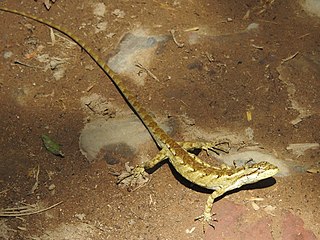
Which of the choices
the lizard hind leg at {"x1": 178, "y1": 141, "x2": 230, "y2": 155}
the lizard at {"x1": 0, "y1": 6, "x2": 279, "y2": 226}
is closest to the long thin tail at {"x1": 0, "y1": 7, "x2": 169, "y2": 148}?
the lizard at {"x1": 0, "y1": 6, "x2": 279, "y2": 226}

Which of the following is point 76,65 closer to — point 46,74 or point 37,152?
point 46,74

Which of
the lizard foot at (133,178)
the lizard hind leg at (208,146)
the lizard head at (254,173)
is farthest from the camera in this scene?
the lizard hind leg at (208,146)

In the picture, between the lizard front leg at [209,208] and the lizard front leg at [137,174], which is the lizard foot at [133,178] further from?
the lizard front leg at [209,208]

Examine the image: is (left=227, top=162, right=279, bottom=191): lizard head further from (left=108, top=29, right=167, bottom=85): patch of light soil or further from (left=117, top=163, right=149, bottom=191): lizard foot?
(left=108, top=29, right=167, bottom=85): patch of light soil

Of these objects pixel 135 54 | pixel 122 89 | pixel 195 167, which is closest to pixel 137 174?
pixel 195 167

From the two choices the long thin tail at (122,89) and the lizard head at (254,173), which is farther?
the long thin tail at (122,89)

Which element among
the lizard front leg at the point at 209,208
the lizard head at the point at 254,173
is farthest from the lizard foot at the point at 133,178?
the lizard head at the point at 254,173

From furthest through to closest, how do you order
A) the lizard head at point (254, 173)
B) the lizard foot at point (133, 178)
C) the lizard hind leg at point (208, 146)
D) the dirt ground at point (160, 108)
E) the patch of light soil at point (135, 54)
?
the patch of light soil at point (135, 54) → the lizard hind leg at point (208, 146) → the lizard foot at point (133, 178) → the dirt ground at point (160, 108) → the lizard head at point (254, 173)
